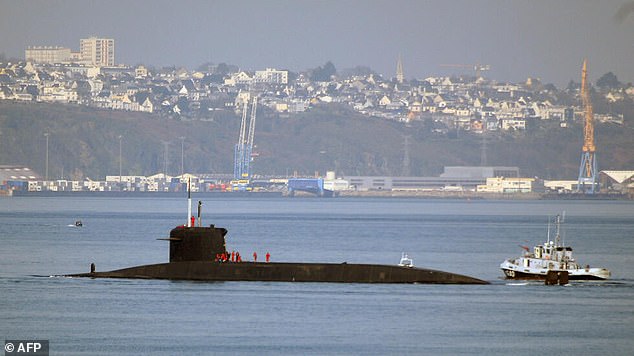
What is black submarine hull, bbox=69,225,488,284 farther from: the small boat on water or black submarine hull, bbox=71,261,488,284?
the small boat on water

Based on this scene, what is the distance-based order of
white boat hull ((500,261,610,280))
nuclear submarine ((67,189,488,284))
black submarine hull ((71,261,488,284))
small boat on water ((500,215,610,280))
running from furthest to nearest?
white boat hull ((500,261,610,280)) → small boat on water ((500,215,610,280)) → black submarine hull ((71,261,488,284)) → nuclear submarine ((67,189,488,284))

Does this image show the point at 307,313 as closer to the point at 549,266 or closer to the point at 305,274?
the point at 305,274

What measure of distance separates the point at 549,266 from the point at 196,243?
1452cm

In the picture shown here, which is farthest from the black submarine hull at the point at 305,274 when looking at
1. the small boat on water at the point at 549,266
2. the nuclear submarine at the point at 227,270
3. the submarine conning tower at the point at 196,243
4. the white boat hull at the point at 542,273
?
the white boat hull at the point at 542,273

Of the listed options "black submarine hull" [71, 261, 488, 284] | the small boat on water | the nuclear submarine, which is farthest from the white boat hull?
"black submarine hull" [71, 261, 488, 284]

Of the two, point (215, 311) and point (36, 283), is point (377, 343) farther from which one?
point (36, 283)

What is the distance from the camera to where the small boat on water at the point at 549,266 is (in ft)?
183

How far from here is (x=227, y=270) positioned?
166 ft

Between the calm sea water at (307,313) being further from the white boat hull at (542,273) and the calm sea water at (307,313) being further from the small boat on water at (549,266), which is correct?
the small boat on water at (549,266)

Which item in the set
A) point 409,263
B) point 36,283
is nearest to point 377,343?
point 409,263

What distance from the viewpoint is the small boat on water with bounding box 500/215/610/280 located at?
183 feet

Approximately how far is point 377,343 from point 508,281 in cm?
1864

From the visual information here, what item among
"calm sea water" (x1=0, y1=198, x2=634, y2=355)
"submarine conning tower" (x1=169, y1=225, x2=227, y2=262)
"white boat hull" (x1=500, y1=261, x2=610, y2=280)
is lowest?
"calm sea water" (x1=0, y1=198, x2=634, y2=355)

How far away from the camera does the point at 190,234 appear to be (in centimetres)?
4975
